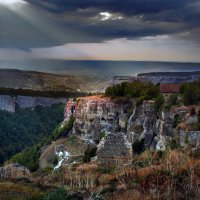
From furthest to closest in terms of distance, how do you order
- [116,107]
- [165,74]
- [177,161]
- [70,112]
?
[165,74], [70,112], [116,107], [177,161]

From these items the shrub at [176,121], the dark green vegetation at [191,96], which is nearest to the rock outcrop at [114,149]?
the shrub at [176,121]

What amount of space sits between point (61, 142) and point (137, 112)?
13698mm

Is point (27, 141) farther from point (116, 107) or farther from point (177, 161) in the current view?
point (177, 161)

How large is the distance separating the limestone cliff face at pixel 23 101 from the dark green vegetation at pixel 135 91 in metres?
63.2

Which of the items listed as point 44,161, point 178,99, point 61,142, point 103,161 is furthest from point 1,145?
point 103,161

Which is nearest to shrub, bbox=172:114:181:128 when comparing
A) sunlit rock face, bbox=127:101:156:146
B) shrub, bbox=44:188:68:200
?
sunlit rock face, bbox=127:101:156:146

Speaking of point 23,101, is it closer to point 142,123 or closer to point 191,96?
point 142,123

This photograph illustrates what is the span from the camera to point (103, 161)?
24375 millimetres

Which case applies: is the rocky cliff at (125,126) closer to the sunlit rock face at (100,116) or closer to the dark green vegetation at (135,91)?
the sunlit rock face at (100,116)

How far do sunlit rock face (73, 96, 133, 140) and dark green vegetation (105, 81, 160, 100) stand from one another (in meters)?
1.86

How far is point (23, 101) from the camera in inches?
5340

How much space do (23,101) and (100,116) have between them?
247 feet

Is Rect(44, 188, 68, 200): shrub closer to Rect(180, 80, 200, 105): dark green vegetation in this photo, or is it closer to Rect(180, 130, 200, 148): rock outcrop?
Rect(180, 130, 200, 148): rock outcrop

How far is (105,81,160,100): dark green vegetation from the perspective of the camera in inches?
2384
